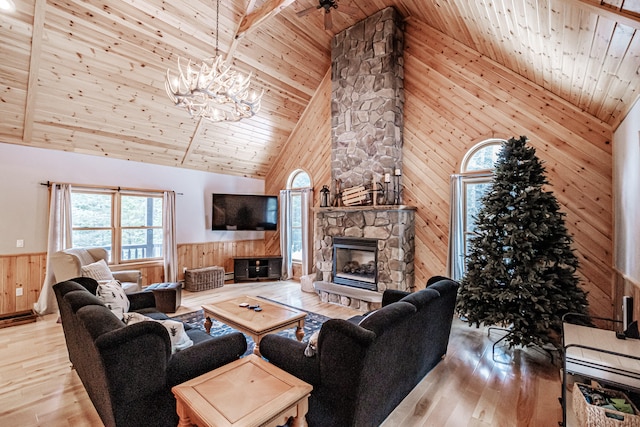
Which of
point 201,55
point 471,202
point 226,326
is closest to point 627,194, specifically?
point 471,202

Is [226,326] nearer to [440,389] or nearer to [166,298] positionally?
[166,298]

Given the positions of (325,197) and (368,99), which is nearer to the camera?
(368,99)

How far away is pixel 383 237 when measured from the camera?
5.06 meters

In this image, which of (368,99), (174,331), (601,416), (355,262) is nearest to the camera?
(601,416)

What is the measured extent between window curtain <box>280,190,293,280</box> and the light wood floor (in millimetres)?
4237

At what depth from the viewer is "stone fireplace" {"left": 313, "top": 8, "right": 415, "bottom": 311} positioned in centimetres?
505

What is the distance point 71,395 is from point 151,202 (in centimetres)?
434

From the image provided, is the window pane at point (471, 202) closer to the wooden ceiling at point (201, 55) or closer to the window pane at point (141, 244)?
the wooden ceiling at point (201, 55)

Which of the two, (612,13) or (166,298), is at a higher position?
(612,13)

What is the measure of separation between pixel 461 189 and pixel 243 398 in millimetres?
4459

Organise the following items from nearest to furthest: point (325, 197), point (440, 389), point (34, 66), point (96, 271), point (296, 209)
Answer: point (440, 389), point (96, 271), point (34, 66), point (325, 197), point (296, 209)

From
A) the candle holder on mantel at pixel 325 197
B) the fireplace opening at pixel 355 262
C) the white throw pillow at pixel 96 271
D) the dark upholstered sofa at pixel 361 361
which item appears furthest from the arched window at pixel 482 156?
the white throw pillow at pixel 96 271

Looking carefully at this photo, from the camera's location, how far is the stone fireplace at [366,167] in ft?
16.6

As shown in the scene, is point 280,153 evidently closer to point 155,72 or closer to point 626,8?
point 155,72
